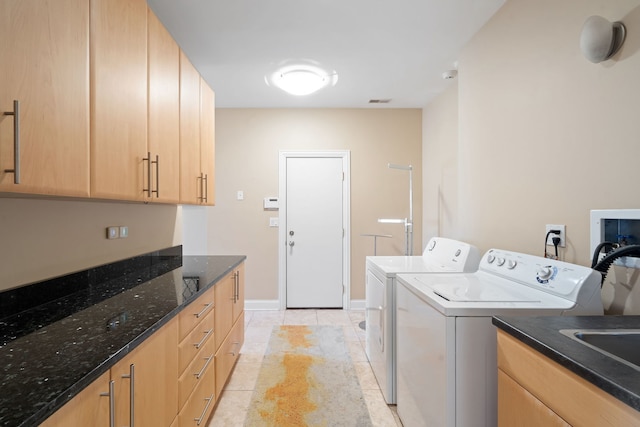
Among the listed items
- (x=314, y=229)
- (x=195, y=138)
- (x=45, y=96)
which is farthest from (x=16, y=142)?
(x=314, y=229)

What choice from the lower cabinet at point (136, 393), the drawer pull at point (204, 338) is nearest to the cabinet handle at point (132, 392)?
the lower cabinet at point (136, 393)

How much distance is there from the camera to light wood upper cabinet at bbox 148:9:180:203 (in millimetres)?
1628

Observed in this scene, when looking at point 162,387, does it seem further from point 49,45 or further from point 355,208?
point 355,208

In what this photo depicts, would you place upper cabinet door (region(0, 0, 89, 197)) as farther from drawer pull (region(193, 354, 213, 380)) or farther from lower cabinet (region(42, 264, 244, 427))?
drawer pull (region(193, 354, 213, 380))

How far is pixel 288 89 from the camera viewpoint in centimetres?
310

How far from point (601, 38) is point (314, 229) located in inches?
120

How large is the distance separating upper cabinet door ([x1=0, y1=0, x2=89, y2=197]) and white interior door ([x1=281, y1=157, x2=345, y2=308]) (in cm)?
283

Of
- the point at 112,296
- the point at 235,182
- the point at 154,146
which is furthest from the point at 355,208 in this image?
the point at 112,296

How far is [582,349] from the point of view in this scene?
0.80 meters

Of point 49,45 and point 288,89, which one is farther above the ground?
point 288,89

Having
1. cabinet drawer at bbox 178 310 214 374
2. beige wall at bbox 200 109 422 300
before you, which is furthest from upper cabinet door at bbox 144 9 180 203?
beige wall at bbox 200 109 422 300

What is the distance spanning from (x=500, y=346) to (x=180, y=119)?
201cm

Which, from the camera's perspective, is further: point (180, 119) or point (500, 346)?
point (180, 119)

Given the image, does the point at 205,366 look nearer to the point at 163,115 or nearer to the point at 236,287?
the point at 236,287
